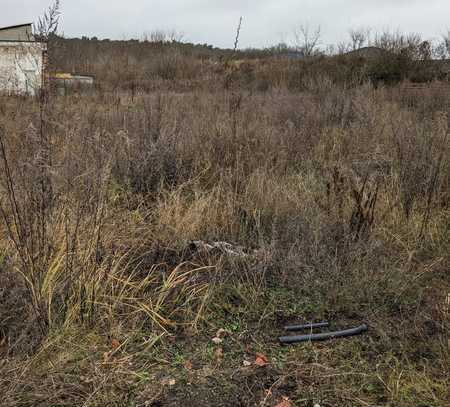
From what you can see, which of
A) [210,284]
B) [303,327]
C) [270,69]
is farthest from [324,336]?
[270,69]

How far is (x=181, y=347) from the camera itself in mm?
2186

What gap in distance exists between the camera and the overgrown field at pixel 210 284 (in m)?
1.89

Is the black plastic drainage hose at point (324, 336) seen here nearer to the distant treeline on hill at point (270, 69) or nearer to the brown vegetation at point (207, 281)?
the brown vegetation at point (207, 281)

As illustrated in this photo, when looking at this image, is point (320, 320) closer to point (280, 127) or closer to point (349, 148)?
point (349, 148)

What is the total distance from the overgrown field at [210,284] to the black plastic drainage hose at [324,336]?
41 millimetres

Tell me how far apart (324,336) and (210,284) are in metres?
0.76

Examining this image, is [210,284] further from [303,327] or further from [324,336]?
[324,336]

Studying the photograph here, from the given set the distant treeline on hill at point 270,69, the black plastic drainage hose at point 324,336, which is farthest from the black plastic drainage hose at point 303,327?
the distant treeline on hill at point 270,69

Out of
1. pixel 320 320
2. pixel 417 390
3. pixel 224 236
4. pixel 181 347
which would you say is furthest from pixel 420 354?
pixel 224 236

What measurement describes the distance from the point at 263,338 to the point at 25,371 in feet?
4.02

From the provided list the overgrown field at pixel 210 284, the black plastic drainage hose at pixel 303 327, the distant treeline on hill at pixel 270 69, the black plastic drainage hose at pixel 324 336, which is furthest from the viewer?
the distant treeline on hill at pixel 270 69

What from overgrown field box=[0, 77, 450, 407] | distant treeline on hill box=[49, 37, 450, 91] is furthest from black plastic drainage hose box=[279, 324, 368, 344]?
distant treeline on hill box=[49, 37, 450, 91]

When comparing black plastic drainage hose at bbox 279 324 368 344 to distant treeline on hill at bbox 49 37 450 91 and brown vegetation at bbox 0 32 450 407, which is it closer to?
brown vegetation at bbox 0 32 450 407

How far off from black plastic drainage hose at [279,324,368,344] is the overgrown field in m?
0.04
